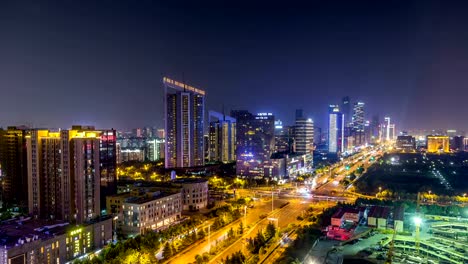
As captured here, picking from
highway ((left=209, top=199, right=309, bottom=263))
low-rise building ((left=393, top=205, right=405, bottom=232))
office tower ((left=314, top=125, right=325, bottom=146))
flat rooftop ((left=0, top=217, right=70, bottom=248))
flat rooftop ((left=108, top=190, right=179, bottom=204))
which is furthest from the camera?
office tower ((left=314, top=125, right=325, bottom=146))

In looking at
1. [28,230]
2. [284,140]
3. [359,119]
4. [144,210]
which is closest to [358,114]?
[359,119]

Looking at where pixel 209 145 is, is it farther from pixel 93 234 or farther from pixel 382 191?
pixel 93 234

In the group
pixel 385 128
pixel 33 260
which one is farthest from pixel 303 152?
pixel 385 128

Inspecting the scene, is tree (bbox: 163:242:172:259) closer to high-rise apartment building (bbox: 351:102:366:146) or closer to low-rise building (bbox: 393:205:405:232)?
Answer: low-rise building (bbox: 393:205:405:232)

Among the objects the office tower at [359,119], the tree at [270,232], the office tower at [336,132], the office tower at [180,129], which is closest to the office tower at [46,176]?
the tree at [270,232]

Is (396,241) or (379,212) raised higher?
(379,212)

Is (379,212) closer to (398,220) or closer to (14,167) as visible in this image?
(398,220)

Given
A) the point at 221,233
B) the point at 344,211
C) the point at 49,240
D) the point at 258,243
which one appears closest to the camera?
the point at 49,240

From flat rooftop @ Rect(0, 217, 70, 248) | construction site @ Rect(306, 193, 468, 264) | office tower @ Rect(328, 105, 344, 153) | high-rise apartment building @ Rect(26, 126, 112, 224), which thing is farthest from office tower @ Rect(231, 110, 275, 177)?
office tower @ Rect(328, 105, 344, 153)
